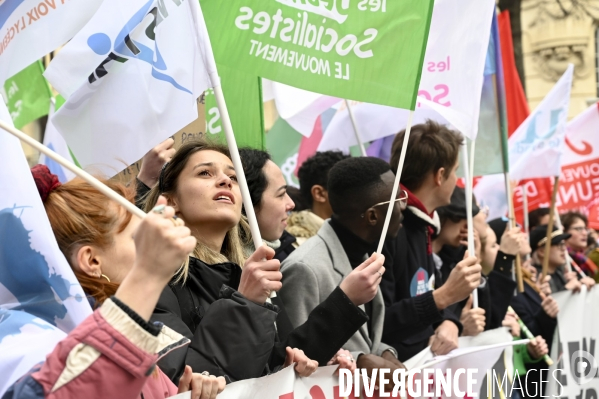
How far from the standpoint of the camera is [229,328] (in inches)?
107

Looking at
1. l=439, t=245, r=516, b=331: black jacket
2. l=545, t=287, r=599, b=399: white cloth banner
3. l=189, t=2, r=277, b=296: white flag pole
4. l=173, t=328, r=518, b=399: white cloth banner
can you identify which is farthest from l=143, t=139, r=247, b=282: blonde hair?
l=545, t=287, r=599, b=399: white cloth banner

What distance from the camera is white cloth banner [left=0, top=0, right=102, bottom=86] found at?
374cm

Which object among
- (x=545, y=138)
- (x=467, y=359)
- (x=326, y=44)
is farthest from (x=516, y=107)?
(x=326, y=44)

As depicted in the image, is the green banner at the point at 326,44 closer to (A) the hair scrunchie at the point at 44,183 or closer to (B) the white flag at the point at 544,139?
(A) the hair scrunchie at the point at 44,183

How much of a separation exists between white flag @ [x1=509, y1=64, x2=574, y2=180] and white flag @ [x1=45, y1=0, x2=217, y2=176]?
14.2ft

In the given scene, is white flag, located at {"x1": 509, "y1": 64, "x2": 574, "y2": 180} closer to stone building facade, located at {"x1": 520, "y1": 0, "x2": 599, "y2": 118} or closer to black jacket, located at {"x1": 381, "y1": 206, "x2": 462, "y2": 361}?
black jacket, located at {"x1": 381, "y1": 206, "x2": 462, "y2": 361}

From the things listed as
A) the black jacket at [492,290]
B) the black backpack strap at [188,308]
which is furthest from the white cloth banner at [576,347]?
the black backpack strap at [188,308]

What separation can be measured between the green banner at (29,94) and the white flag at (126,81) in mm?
1829

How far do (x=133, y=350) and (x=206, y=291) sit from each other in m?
1.33

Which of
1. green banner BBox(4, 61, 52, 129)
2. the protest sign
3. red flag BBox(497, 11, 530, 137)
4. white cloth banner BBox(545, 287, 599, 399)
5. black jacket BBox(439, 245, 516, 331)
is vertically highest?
red flag BBox(497, 11, 530, 137)

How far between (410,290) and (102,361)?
3023 millimetres

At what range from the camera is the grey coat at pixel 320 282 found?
150 inches

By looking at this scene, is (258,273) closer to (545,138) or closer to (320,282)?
(320,282)

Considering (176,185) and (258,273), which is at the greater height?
(176,185)
